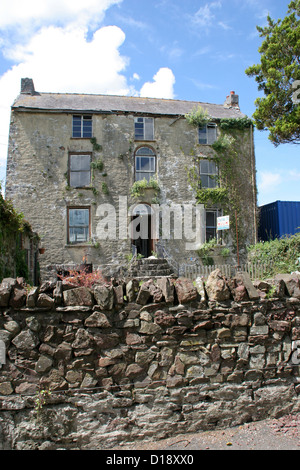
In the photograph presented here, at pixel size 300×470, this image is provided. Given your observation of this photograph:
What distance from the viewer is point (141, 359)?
370 centimetres

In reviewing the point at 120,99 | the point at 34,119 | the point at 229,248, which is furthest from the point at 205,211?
the point at 34,119

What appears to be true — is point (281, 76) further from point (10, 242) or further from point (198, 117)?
point (10, 242)

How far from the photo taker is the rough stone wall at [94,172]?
18953mm

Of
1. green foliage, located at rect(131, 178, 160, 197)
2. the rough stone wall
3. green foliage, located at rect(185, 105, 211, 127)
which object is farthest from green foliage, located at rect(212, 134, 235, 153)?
A: green foliage, located at rect(131, 178, 160, 197)

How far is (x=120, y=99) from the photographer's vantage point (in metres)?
21.8

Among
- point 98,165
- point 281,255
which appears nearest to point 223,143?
point 98,165

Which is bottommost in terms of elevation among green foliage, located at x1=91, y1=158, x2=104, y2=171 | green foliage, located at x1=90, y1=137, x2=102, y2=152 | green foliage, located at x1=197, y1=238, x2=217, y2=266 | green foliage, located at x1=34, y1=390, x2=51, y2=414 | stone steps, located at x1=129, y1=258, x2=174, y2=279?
green foliage, located at x1=34, y1=390, x2=51, y2=414

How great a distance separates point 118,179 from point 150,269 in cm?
655

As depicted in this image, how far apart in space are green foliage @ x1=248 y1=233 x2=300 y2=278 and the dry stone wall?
9.71 meters

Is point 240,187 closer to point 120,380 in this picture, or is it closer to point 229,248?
point 229,248

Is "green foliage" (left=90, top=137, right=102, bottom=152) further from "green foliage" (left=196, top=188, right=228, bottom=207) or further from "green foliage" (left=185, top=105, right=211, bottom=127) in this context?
"green foliage" (left=196, top=188, right=228, bottom=207)

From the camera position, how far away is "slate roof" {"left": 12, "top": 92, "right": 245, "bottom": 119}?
64.9 feet

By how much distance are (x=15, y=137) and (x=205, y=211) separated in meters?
11.4

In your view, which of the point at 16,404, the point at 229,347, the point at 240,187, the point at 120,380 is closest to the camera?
the point at 16,404
